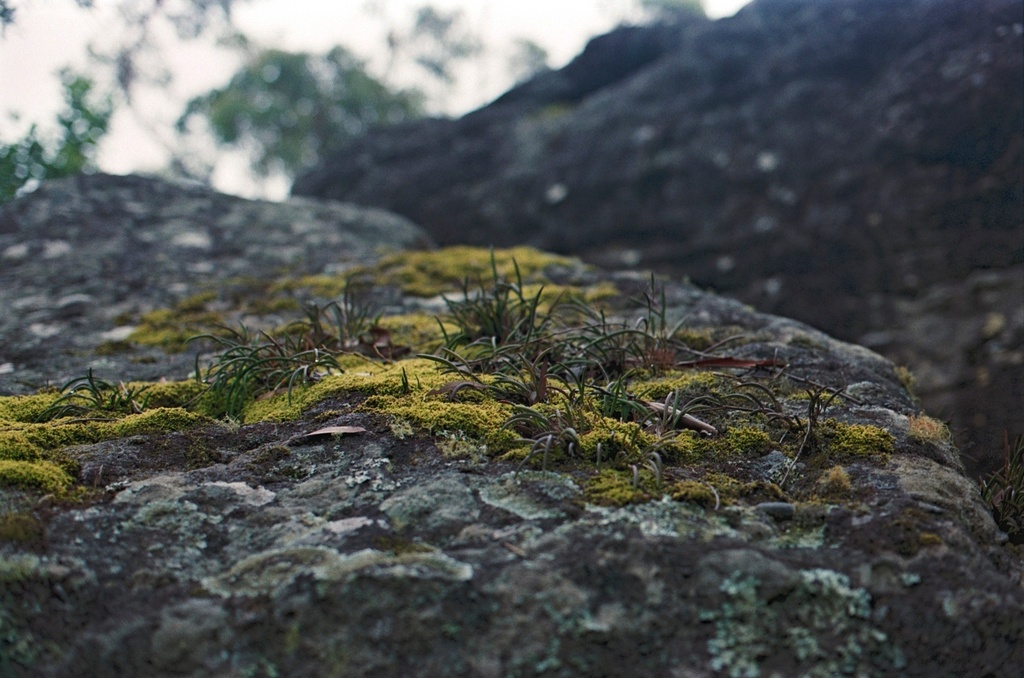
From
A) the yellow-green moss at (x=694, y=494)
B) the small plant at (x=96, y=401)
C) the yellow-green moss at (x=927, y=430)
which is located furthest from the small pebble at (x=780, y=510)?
the small plant at (x=96, y=401)

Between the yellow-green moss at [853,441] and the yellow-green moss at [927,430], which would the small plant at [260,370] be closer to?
the yellow-green moss at [853,441]

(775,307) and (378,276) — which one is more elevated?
(378,276)

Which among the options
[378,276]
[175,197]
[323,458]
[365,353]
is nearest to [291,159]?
[175,197]

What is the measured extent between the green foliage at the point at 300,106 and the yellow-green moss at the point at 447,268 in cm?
1156

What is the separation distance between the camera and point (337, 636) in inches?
55.6

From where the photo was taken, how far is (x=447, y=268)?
4.05m

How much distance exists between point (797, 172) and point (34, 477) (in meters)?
4.33

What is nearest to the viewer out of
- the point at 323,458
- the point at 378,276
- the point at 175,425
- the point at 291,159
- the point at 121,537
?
the point at 121,537

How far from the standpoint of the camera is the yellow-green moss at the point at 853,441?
199 centimetres

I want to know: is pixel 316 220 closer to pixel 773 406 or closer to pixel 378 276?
pixel 378 276

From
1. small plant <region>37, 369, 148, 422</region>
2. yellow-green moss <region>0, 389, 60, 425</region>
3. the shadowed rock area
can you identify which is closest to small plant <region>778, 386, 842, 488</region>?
the shadowed rock area

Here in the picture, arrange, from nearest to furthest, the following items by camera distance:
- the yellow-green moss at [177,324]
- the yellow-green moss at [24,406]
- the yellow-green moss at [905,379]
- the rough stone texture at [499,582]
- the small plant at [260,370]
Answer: the rough stone texture at [499,582]
the yellow-green moss at [24,406]
the small plant at [260,370]
the yellow-green moss at [905,379]
the yellow-green moss at [177,324]

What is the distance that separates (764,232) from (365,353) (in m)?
2.79

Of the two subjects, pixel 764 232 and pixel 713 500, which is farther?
pixel 764 232
